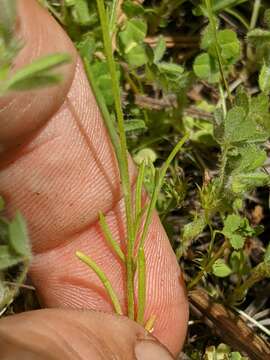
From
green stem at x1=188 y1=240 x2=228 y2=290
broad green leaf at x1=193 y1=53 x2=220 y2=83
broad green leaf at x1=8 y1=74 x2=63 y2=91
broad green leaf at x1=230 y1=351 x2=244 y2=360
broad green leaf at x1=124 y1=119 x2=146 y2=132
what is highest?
broad green leaf at x1=8 y1=74 x2=63 y2=91

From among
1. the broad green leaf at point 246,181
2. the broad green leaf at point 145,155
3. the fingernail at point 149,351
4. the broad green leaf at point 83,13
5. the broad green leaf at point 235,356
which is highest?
the broad green leaf at point 83,13

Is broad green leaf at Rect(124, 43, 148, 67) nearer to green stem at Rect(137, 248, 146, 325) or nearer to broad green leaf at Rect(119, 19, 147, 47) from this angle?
broad green leaf at Rect(119, 19, 147, 47)

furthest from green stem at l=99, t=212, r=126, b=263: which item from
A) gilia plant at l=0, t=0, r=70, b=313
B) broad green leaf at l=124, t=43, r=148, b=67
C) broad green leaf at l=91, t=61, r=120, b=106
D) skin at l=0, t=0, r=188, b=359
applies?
broad green leaf at l=124, t=43, r=148, b=67

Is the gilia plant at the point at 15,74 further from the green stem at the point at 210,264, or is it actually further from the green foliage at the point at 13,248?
the green stem at the point at 210,264

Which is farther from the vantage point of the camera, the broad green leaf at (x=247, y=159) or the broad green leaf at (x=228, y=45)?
the broad green leaf at (x=228, y=45)

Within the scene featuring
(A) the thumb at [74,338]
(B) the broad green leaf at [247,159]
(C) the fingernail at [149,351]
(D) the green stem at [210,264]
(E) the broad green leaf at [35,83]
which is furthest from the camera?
(D) the green stem at [210,264]

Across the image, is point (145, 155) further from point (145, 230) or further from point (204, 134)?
point (145, 230)

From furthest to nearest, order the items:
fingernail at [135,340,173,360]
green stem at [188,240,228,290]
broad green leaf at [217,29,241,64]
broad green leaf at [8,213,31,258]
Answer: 1. broad green leaf at [217,29,241,64]
2. green stem at [188,240,228,290]
3. fingernail at [135,340,173,360]
4. broad green leaf at [8,213,31,258]

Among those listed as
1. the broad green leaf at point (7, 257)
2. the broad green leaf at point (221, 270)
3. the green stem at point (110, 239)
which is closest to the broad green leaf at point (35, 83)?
the broad green leaf at point (7, 257)
